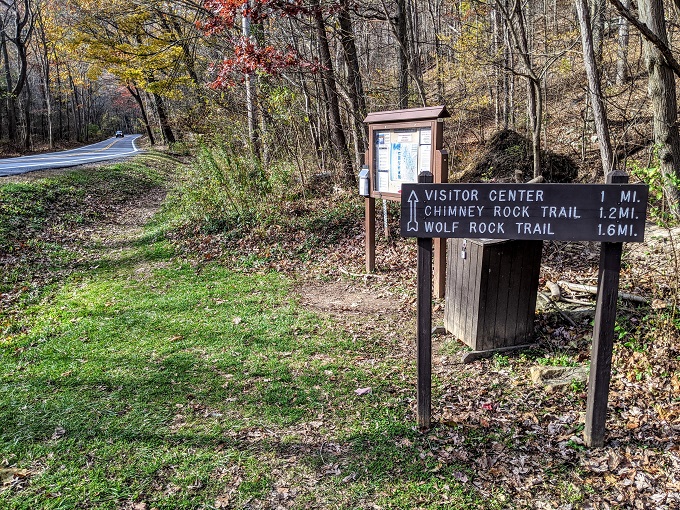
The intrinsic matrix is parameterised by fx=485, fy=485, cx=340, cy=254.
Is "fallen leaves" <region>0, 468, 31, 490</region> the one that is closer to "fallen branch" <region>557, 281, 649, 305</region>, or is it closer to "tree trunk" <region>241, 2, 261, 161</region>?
"fallen branch" <region>557, 281, 649, 305</region>

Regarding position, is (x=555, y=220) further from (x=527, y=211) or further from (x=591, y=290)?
(x=591, y=290)

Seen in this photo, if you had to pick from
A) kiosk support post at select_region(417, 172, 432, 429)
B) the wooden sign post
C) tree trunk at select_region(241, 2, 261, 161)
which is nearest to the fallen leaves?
kiosk support post at select_region(417, 172, 432, 429)

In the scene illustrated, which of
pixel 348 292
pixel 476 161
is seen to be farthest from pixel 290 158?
pixel 348 292

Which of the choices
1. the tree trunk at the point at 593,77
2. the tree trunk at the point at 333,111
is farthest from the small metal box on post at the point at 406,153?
the tree trunk at the point at 333,111

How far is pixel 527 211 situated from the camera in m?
3.34

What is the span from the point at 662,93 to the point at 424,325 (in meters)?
4.61

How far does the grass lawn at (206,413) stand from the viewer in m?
3.25

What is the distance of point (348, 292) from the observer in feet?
23.5

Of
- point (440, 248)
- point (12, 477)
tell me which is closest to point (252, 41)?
point (440, 248)

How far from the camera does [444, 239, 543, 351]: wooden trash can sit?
4.68 meters

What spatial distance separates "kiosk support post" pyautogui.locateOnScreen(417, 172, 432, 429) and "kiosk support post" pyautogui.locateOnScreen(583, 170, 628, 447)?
115 centimetres

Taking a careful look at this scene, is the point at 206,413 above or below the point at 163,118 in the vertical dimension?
below

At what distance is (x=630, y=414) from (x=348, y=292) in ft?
13.2

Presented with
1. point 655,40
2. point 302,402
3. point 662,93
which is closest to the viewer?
point 302,402
